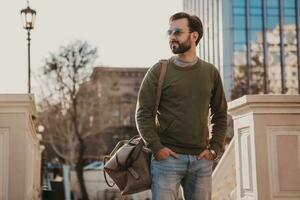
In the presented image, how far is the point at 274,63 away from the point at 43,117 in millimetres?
28258

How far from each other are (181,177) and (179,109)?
0.46 metres

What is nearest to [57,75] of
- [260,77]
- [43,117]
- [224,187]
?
[43,117]

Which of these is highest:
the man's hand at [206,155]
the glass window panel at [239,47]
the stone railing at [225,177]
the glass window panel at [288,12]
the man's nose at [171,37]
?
the glass window panel at [288,12]

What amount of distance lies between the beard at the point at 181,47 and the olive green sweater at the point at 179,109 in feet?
0.31

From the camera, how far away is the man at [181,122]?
428 centimetres

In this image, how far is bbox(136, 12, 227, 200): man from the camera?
4.28m

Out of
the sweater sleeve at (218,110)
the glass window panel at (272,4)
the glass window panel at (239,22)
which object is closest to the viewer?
the sweater sleeve at (218,110)

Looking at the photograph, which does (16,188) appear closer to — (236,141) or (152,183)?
(236,141)

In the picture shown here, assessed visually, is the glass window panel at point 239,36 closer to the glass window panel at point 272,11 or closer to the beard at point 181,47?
the glass window panel at point 272,11

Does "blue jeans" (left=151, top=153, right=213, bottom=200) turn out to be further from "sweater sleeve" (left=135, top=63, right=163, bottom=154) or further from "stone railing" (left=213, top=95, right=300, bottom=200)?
"stone railing" (left=213, top=95, right=300, bottom=200)

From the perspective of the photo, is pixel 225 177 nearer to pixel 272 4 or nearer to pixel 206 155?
pixel 206 155

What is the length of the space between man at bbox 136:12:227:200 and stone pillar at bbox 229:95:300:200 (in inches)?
117

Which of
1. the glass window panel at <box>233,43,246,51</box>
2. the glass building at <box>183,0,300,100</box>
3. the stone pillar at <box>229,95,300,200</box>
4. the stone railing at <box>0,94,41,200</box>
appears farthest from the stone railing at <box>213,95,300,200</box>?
the glass window panel at <box>233,43,246,51</box>

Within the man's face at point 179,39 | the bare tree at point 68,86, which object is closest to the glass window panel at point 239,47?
the bare tree at point 68,86
